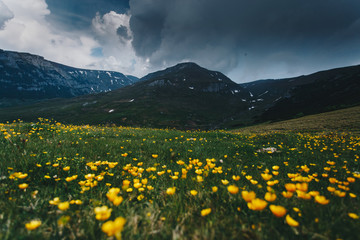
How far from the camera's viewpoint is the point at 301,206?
5.92 ft

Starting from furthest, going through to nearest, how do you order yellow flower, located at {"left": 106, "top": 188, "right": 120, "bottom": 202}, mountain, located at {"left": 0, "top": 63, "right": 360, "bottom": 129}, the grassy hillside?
mountain, located at {"left": 0, "top": 63, "right": 360, "bottom": 129}
the grassy hillside
yellow flower, located at {"left": 106, "top": 188, "right": 120, "bottom": 202}

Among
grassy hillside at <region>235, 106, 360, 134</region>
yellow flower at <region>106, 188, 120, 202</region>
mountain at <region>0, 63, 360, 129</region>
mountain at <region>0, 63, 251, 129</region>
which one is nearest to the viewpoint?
yellow flower at <region>106, 188, 120, 202</region>

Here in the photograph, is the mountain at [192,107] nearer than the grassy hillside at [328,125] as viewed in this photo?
No

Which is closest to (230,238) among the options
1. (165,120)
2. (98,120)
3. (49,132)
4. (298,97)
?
(49,132)

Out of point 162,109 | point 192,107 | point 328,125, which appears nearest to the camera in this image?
point 328,125

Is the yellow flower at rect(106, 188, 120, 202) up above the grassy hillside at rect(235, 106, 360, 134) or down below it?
above

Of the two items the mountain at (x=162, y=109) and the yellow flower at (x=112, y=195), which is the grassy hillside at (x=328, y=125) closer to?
the yellow flower at (x=112, y=195)

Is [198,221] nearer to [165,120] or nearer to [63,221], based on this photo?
[63,221]

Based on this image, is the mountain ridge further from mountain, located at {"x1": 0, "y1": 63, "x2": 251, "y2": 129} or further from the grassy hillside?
the grassy hillside

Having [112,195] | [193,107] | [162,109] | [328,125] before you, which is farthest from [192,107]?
[112,195]

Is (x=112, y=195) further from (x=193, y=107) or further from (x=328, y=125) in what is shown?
(x=193, y=107)

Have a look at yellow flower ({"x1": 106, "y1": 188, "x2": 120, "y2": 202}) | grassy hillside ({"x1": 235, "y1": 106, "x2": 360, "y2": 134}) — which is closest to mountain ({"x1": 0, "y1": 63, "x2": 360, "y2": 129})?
grassy hillside ({"x1": 235, "y1": 106, "x2": 360, "y2": 134})

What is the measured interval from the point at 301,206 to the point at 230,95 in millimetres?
191775

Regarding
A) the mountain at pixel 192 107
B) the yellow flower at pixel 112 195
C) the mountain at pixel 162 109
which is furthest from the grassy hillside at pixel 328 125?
the mountain at pixel 162 109
